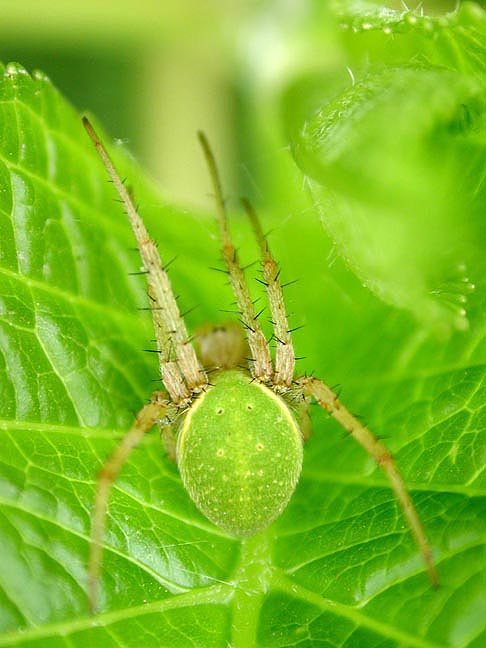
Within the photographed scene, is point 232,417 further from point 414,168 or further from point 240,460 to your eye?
point 414,168

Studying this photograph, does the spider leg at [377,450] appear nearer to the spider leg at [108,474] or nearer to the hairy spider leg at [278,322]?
the hairy spider leg at [278,322]

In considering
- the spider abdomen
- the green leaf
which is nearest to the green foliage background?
the green leaf

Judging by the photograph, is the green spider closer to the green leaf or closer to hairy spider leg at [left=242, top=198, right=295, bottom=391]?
hairy spider leg at [left=242, top=198, right=295, bottom=391]

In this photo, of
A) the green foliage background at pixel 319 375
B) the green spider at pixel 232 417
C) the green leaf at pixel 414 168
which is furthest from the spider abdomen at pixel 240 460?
the green leaf at pixel 414 168

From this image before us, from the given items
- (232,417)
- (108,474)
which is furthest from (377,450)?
(108,474)

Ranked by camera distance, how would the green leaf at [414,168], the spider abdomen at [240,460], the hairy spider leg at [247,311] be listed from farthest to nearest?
1. the hairy spider leg at [247,311]
2. the spider abdomen at [240,460]
3. the green leaf at [414,168]

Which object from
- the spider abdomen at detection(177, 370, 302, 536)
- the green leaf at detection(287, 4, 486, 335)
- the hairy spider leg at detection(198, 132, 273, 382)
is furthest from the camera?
the hairy spider leg at detection(198, 132, 273, 382)

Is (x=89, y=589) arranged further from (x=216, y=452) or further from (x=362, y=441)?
(x=362, y=441)
